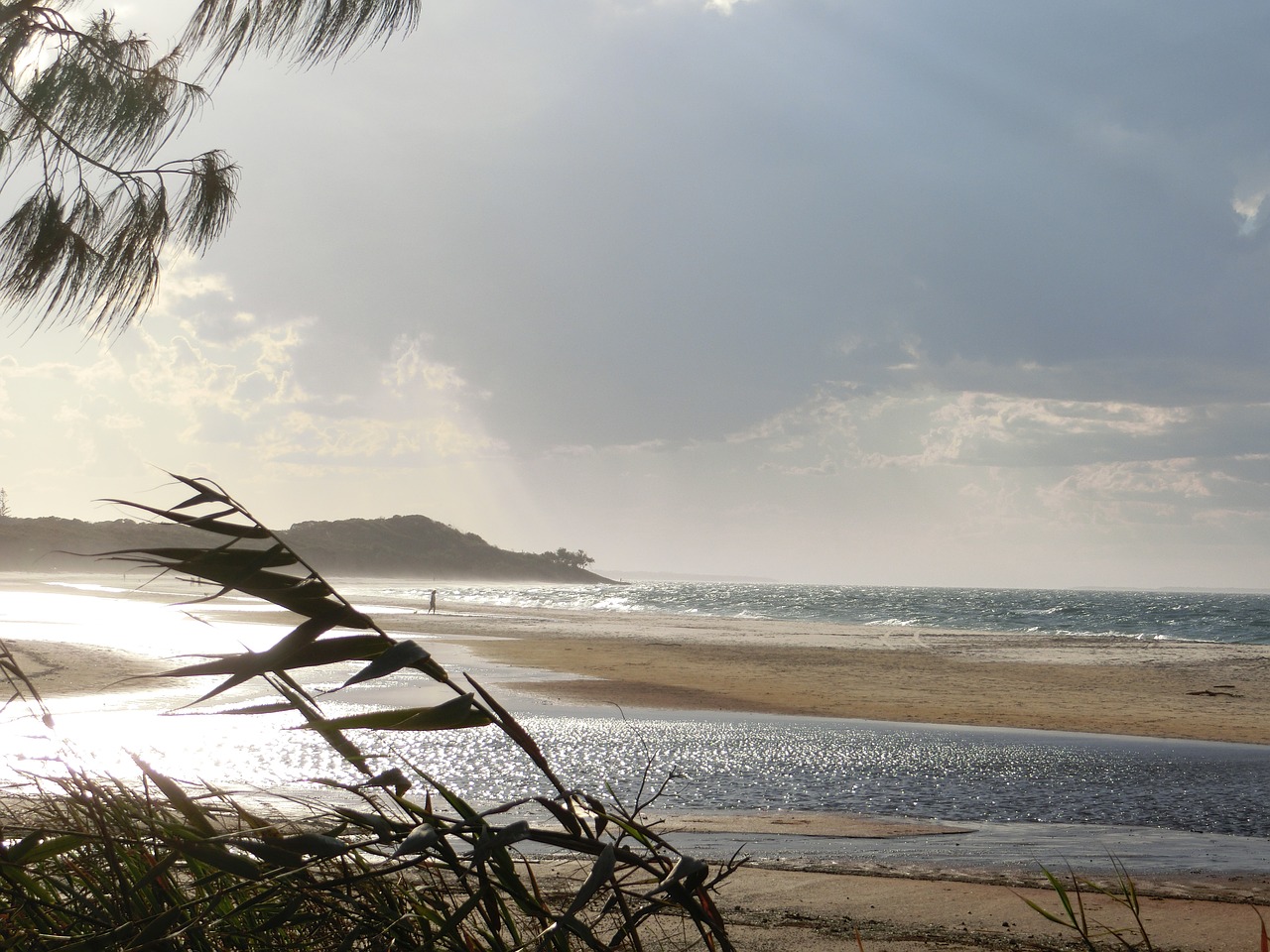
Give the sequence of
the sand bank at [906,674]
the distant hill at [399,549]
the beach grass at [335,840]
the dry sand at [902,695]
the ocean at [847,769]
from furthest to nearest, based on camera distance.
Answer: the distant hill at [399,549]
the sand bank at [906,674]
the ocean at [847,769]
the dry sand at [902,695]
the beach grass at [335,840]

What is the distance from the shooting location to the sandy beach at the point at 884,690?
482cm

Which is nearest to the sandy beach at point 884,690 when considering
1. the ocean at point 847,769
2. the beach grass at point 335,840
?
the ocean at point 847,769

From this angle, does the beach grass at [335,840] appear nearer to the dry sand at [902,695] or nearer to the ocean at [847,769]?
the dry sand at [902,695]

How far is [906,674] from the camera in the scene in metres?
20.3

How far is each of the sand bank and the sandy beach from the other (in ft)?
0.25

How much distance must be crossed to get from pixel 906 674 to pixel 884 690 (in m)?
3.31

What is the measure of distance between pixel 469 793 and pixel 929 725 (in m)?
7.46

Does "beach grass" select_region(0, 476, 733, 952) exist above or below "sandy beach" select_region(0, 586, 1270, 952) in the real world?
above

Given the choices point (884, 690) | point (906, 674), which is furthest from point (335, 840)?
point (906, 674)

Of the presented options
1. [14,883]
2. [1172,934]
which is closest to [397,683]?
[1172,934]

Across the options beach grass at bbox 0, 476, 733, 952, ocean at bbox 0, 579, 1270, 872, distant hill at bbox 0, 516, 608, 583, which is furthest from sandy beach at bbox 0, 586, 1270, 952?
distant hill at bbox 0, 516, 608, 583

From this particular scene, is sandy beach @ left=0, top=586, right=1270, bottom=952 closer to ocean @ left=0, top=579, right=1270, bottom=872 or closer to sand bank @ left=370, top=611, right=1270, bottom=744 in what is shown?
sand bank @ left=370, top=611, right=1270, bottom=744

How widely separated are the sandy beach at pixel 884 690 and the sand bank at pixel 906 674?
7 cm

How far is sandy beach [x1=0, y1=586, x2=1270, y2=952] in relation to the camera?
4.82 meters
